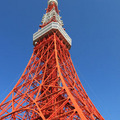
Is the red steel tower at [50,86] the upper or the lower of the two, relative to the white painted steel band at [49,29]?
lower

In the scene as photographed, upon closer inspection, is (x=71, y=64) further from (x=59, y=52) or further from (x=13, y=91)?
(x=13, y=91)

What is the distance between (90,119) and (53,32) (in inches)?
380

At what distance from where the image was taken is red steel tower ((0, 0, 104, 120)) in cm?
1100

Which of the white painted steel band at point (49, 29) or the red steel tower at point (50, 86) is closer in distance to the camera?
the red steel tower at point (50, 86)

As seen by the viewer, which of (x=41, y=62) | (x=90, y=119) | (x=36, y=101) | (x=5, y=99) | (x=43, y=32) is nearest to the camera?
(x=36, y=101)

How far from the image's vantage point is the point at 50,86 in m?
11.8

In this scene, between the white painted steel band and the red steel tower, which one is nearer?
the red steel tower

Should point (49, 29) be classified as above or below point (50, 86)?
above

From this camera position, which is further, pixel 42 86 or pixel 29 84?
pixel 29 84

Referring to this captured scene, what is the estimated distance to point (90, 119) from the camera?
1256cm

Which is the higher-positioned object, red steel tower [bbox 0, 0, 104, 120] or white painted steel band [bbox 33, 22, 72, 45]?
white painted steel band [bbox 33, 22, 72, 45]

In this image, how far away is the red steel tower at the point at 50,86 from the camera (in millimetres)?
10998

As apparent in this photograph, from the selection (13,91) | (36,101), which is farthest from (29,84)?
(36,101)

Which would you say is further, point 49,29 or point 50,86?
point 49,29
